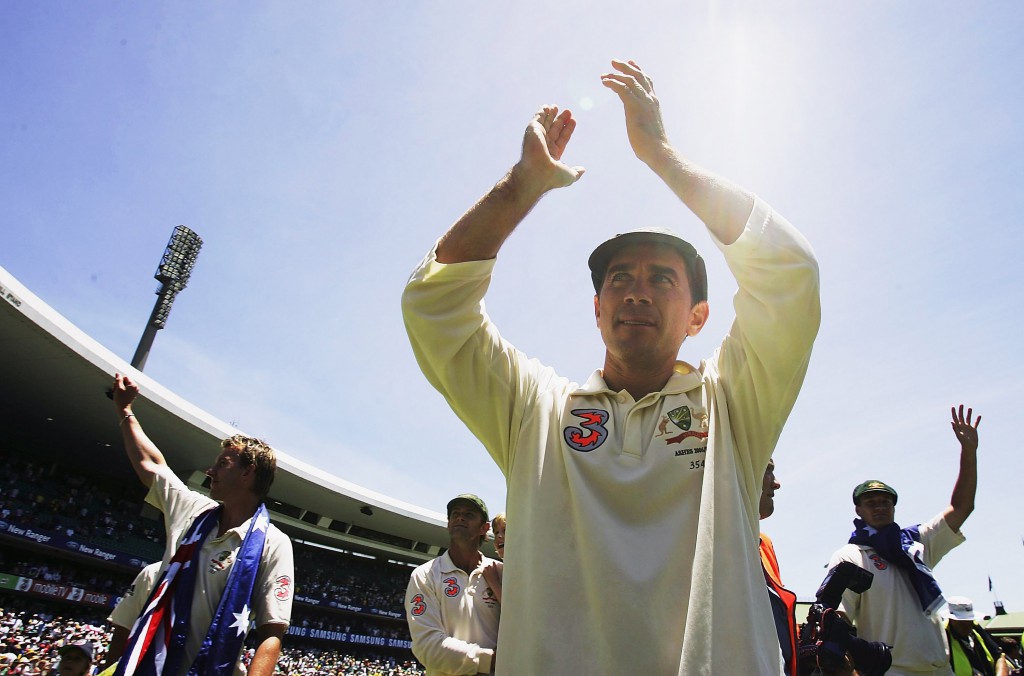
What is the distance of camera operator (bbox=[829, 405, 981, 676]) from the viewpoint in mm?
3771

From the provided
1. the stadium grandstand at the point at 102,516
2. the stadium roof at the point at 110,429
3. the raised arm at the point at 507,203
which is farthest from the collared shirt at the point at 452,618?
the stadium roof at the point at 110,429

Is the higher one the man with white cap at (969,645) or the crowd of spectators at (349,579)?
the man with white cap at (969,645)

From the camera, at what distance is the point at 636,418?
1565 millimetres

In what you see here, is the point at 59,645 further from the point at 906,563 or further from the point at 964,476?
the point at 964,476

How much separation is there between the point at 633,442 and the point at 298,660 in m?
31.3

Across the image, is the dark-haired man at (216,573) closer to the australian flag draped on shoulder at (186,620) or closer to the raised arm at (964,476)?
the australian flag draped on shoulder at (186,620)

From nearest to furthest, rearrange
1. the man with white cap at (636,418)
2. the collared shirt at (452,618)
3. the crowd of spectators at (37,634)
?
the man with white cap at (636,418), the collared shirt at (452,618), the crowd of spectators at (37,634)

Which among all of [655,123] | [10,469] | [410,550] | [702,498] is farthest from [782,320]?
[410,550]

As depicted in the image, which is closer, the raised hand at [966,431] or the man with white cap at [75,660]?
the raised hand at [966,431]

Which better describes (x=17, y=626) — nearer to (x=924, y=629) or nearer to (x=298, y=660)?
(x=298, y=660)

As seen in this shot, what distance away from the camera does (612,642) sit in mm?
1251

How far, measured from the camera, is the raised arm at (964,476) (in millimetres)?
4207

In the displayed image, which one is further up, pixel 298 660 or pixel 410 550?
pixel 410 550

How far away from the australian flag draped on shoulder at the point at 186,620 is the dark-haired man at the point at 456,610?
115 centimetres
